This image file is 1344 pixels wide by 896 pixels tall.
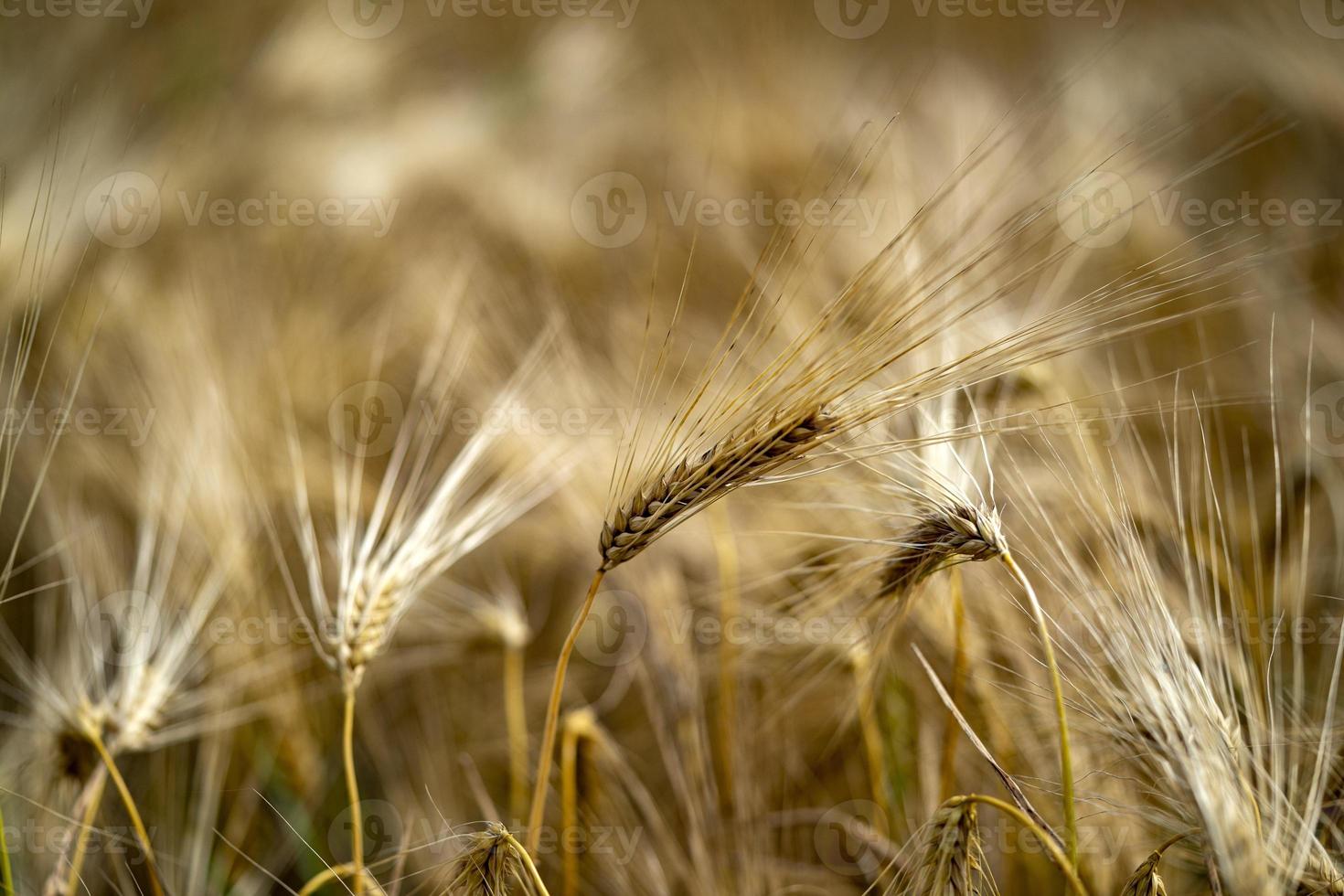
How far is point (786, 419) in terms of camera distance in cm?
42

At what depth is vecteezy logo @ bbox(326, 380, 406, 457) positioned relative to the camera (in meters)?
1.00

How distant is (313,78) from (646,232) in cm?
61

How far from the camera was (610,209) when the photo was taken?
1473 mm

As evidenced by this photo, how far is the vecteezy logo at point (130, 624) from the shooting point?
0.63m

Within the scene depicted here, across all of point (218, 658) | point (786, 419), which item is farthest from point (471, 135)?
point (786, 419)

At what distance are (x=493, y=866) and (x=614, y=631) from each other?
590 mm
